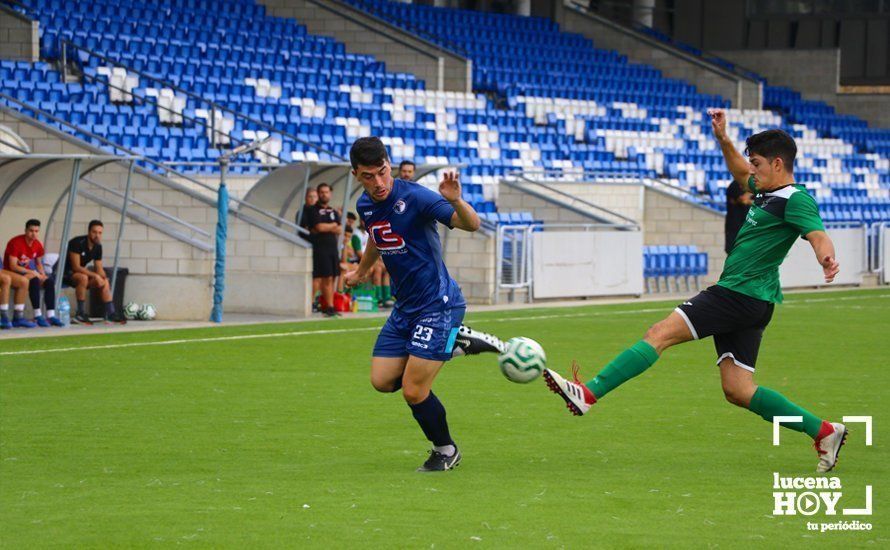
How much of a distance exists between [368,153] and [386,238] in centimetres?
53

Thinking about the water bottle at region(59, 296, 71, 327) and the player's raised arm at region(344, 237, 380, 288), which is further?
the water bottle at region(59, 296, 71, 327)

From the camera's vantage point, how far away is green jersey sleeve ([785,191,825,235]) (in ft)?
25.5

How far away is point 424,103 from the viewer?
33.1 m

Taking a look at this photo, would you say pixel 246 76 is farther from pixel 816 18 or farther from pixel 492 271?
pixel 816 18

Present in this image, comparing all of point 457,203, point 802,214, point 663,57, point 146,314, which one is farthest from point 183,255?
point 663,57

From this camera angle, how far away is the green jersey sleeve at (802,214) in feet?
25.5

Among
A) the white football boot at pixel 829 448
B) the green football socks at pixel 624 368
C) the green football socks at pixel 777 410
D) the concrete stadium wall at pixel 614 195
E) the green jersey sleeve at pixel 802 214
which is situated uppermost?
the concrete stadium wall at pixel 614 195

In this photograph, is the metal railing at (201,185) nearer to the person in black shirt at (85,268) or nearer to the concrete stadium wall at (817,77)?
the person in black shirt at (85,268)

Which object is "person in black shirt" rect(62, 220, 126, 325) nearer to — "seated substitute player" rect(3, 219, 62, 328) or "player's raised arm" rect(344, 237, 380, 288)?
"seated substitute player" rect(3, 219, 62, 328)

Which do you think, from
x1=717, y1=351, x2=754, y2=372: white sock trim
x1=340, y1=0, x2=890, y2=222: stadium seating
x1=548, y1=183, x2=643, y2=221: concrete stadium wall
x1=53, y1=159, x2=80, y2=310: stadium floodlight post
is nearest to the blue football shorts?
x1=717, y1=351, x2=754, y2=372: white sock trim

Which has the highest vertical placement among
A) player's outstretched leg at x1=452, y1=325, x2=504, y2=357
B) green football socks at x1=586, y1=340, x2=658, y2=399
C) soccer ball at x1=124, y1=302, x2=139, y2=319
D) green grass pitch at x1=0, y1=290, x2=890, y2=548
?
player's outstretched leg at x1=452, y1=325, x2=504, y2=357

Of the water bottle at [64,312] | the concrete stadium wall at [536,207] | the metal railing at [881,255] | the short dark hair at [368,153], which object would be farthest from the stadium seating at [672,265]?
the short dark hair at [368,153]

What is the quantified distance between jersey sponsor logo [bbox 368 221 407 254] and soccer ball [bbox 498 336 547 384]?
2.70ft

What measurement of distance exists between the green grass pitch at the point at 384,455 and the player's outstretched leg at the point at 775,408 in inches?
6.3
